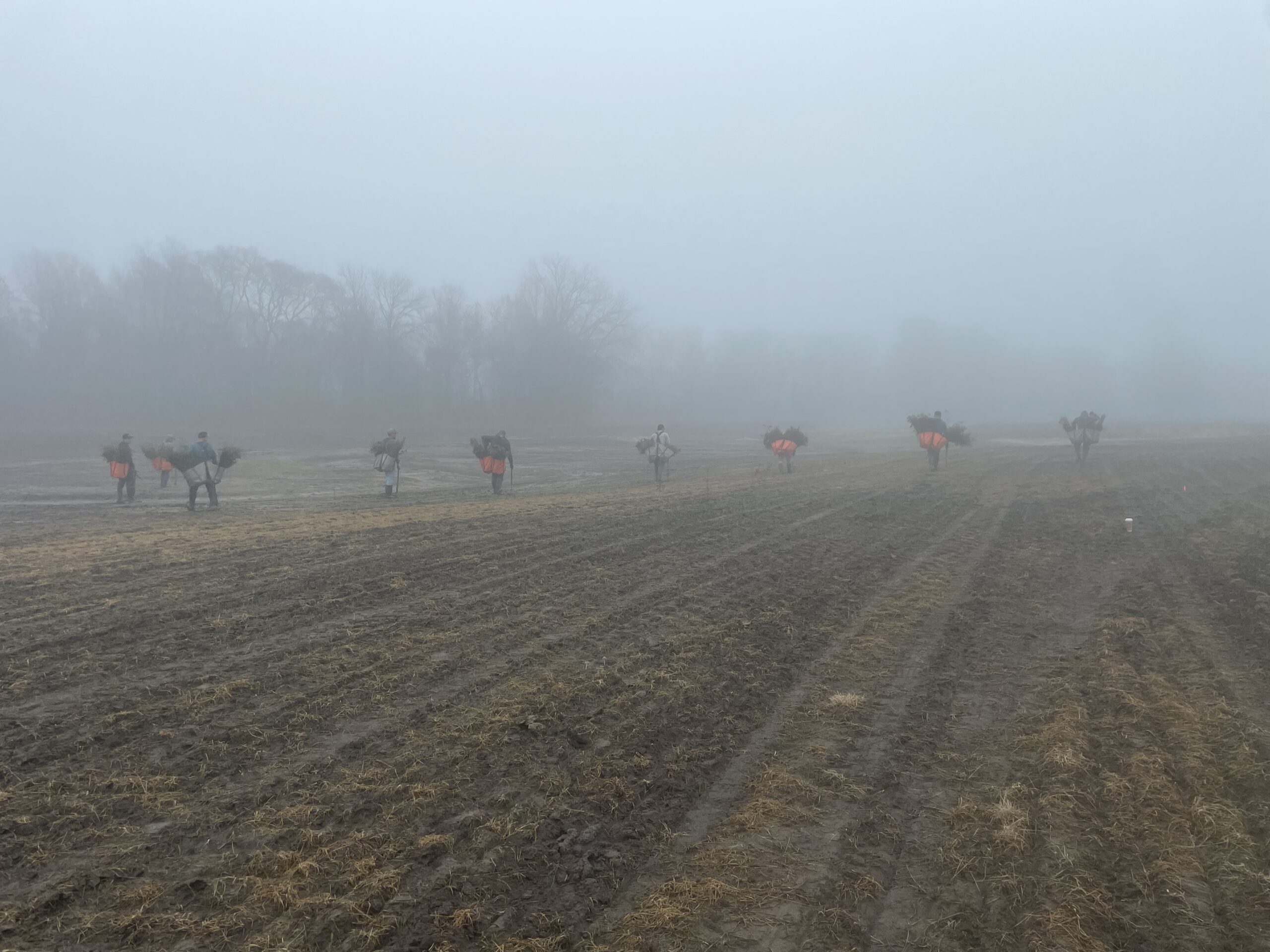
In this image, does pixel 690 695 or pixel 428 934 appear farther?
pixel 690 695

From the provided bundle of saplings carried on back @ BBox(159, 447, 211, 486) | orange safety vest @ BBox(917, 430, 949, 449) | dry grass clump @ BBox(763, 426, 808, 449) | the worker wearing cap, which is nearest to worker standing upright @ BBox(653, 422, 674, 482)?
dry grass clump @ BBox(763, 426, 808, 449)

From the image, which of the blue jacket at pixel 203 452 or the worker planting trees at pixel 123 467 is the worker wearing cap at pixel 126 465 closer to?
the worker planting trees at pixel 123 467

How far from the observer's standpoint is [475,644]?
22.5ft

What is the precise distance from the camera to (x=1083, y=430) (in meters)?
28.1

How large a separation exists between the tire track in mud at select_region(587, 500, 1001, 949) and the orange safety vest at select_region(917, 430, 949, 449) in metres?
18.7

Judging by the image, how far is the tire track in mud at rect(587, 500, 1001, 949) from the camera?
3420mm

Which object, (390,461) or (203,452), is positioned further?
(390,461)

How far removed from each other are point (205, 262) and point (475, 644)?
6484cm

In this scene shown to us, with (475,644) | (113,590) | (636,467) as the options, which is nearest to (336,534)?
(113,590)

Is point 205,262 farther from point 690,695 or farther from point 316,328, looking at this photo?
point 690,695

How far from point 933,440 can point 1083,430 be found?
684cm

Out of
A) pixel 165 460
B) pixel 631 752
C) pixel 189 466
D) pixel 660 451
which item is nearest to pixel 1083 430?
pixel 660 451

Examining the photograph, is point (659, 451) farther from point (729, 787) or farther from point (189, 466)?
point (729, 787)

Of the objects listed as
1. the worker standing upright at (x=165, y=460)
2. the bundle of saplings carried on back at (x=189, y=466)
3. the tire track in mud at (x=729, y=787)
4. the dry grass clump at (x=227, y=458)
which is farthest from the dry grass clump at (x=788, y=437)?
the tire track in mud at (x=729, y=787)
